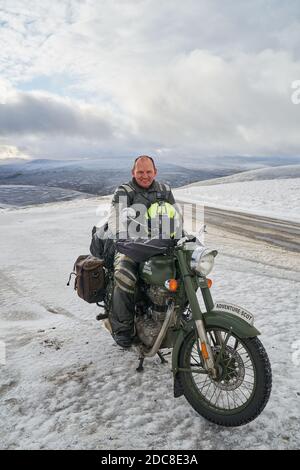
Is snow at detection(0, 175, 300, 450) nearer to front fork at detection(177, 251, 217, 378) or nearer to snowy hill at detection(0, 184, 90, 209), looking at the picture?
front fork at detection(177, 251, 217, 378)

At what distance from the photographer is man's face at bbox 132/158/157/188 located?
14.5 ft

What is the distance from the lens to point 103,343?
480 cm

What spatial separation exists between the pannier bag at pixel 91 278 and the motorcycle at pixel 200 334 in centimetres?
78

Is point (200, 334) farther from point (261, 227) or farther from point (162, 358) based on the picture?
point (261, 227)

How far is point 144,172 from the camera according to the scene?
442 centimetres

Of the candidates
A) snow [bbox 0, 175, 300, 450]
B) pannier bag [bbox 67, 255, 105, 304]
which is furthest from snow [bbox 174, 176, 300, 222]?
pannier bag [bbox 67, 255, 105, 304]

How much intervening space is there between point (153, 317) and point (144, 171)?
1889 mm

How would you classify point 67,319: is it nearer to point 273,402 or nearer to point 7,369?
point 7,369

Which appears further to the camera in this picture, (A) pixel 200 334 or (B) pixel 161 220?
(B) pixel 161 220

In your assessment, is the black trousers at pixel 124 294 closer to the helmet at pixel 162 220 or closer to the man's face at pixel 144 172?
the helmet at pixel 162 220

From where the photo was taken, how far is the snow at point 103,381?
300 centimetres

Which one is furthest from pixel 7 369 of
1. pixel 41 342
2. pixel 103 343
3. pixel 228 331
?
pixel 228 331

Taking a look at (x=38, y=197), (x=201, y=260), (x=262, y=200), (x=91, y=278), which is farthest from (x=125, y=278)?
(x=38, y=197)

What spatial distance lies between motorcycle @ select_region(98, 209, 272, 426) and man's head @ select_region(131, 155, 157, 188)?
114 cm
